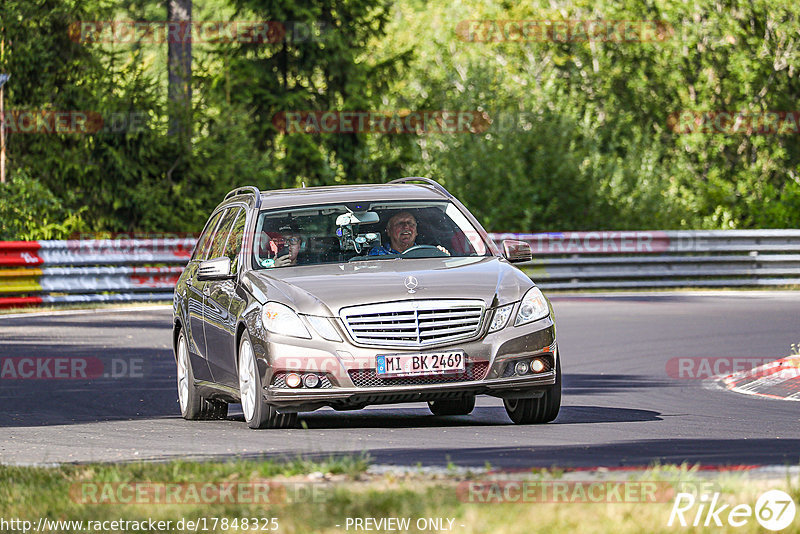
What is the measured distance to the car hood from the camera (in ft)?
34.7

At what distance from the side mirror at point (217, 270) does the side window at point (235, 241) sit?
209 millimetres

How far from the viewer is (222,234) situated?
13.0 m

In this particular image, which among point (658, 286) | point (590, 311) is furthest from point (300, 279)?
point (658, 286)

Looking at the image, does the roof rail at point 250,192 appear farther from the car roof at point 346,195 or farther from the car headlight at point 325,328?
the car headlight at point 325,328

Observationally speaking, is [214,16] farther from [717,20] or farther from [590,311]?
[590,311]

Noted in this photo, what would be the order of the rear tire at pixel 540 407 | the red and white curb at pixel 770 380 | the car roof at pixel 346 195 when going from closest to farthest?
the rear tire at pixel 540 407, the car roof at pixel 346 195, the red and white curb at pixel 770 380

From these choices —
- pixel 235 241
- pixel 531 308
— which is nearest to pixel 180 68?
pixel 235 241

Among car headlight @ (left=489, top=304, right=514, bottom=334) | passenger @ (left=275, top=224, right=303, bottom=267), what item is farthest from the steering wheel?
car headlight @ (left=489, top=304, right=514, bottom=334)

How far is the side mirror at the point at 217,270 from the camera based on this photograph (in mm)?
11508

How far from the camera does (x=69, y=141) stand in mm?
32562

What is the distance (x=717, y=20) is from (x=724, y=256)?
13.8 meters

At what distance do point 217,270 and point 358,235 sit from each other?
1093 mm

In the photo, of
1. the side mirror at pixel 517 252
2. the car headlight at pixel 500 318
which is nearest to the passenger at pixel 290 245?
the side mirror at pixel 517 252

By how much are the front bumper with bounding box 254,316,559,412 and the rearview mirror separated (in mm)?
1457
